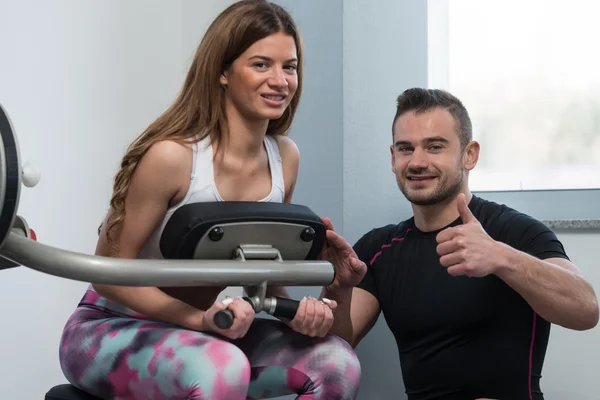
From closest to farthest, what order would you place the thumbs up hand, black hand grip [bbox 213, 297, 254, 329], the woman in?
black hand grip [bbox 213, 297, 254, 329], the woman, the thumbs up hand

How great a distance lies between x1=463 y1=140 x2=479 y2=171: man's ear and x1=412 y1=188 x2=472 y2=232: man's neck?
7 cm

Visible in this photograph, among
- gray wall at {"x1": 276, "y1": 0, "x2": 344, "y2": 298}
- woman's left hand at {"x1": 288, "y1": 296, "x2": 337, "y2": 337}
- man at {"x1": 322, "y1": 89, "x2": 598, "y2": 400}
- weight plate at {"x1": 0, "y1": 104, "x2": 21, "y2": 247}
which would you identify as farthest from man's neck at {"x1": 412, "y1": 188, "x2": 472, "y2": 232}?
weight plate at {"x1": 0, "y1": 104, "x2": 21, "y2": 247}

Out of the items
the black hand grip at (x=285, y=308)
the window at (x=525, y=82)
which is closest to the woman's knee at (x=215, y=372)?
the black hand grip at (x=285, y=308)

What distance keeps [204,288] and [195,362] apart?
0.99 ft

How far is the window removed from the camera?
90.7 inches

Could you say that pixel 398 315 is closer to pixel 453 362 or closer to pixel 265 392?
pixel 453 362

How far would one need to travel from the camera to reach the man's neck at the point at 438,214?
1.95 metres

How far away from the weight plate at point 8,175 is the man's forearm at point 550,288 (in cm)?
102

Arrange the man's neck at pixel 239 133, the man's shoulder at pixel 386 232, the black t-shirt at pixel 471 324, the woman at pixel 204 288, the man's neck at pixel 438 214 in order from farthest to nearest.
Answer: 1. the man's shoulder at pixel 386 232
2. the man's neck at pixel 438 214
3. the black t-shirt at pixel 471 324
4. the man's neck at pixel 239 133
5. the woman at pixel 204 288

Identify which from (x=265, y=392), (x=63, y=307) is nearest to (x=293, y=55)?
(x=265, y=392)

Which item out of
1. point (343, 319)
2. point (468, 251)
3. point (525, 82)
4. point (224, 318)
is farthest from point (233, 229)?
point (525, 82)

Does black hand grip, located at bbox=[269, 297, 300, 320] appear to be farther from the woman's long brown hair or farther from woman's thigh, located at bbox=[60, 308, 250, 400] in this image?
the woman's long brown hair

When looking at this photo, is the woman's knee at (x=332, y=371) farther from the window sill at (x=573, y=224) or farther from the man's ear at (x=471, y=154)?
the window sill at (x=573, y=224)

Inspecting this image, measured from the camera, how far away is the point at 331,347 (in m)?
1.53
